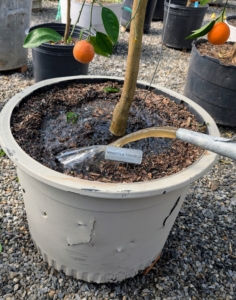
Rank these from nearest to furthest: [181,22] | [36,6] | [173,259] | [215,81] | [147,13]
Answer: [173,259] < [215,81] < [181,22] < [147,13] < [36,6]

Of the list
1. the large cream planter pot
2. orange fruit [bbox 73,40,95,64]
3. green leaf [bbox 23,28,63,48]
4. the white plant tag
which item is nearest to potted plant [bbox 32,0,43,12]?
the large cream planter pot

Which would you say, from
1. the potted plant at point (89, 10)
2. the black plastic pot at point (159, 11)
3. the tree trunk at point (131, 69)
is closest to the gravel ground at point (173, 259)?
the tree trunk at point (131, 69)

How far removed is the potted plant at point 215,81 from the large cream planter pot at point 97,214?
3.30ft

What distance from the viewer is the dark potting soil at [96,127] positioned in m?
0.97

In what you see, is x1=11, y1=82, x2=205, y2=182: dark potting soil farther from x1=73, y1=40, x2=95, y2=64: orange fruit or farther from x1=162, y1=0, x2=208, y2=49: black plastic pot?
x1=162, y1=0, x2=208, y2=49: black plastic pot

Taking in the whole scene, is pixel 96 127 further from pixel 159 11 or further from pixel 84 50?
pixel 159 11

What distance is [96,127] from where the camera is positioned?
1.17 metres

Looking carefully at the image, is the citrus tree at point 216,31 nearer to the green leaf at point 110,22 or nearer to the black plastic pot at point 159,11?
the green leaf at point 110,22

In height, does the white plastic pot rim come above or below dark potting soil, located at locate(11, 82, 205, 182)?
above

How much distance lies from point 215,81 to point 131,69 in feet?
4.27

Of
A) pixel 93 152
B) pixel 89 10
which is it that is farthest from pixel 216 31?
pixel 89 10

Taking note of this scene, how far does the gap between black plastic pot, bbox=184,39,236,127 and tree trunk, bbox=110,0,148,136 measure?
1.24 meters

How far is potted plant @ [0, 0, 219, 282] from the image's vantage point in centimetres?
85

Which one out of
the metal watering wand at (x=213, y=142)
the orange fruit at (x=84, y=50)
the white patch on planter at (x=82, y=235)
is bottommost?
the white patch on planter at (x=82, y=235)
